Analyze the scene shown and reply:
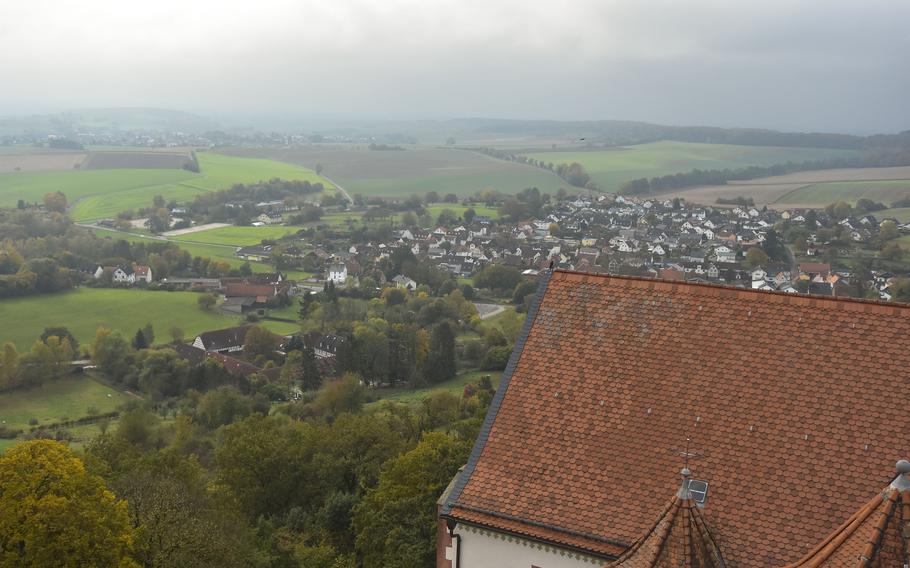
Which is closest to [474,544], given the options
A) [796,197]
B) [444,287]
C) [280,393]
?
[280,393]

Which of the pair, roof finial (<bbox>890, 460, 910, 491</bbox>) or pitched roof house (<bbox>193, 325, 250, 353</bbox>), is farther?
pitched roof house (<bbox>193, 325, 250, 353</bbox>)

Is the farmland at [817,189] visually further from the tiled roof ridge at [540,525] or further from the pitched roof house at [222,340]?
the tiled roof ridge at [540,525]

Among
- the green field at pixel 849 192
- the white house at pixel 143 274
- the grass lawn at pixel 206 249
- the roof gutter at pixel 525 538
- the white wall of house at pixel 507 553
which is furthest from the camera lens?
the green field at pixel 849 192

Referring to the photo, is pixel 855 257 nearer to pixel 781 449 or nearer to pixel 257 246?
pixel 257 246

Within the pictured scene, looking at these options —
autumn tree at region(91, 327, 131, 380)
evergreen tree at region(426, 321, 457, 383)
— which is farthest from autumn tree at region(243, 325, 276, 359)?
evergreen tree at region(426, 321, 457, 383)

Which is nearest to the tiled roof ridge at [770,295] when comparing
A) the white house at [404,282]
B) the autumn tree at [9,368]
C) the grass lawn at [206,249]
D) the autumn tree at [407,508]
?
the autumn tree at [407,508]

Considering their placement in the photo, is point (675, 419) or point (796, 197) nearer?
point (675, 419)

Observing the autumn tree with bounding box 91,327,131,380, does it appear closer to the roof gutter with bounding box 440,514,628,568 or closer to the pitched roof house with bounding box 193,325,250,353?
the pitched roof house with bounding box 193,325,250,353
